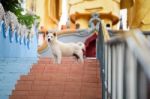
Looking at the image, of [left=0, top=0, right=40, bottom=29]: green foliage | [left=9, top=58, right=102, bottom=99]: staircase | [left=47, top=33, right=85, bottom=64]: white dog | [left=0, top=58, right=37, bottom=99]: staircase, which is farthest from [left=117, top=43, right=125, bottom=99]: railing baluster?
[left=47, top=33, right=85, bottom=64]: white dog

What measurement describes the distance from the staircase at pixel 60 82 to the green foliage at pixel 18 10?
1.04 metres

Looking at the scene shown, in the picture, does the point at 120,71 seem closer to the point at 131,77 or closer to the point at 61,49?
the point at 131,77

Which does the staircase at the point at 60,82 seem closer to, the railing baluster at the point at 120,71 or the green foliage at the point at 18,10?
the green foliage at the point at 18,10

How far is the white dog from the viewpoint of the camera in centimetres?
823

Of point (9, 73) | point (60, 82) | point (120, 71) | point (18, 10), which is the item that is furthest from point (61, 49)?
point (120, 71)

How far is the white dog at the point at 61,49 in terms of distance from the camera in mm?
8234

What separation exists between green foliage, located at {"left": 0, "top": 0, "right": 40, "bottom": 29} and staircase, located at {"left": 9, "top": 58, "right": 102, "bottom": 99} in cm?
104

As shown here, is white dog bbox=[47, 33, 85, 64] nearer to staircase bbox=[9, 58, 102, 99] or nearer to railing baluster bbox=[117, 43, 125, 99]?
staircase bbox=[9, 58, 102, 99]

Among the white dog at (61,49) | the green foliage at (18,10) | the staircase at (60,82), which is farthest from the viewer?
the white dog at (61,49)

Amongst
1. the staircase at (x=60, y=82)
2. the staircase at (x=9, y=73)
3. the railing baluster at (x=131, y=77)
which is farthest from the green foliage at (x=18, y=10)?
the railing baluster at (x=131, y=77)

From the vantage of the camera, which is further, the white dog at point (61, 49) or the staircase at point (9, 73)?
the white dog at point (61, 49)

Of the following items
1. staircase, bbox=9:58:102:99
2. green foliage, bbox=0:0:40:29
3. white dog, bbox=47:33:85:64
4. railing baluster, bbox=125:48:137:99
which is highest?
green foliage, bbox=0:0:40:29

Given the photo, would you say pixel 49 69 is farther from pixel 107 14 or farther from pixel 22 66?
pixel 107 14

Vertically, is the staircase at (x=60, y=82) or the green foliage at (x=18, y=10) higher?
the green foliage at (x=18, y=10)
